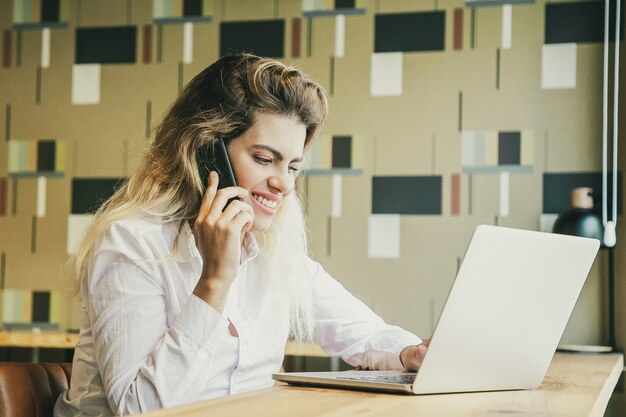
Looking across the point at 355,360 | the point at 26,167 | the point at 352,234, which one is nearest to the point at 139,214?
the point at 355,360

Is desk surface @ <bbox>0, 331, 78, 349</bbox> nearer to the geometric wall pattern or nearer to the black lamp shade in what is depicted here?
the geometric wall pattern

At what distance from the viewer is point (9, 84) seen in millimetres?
3719

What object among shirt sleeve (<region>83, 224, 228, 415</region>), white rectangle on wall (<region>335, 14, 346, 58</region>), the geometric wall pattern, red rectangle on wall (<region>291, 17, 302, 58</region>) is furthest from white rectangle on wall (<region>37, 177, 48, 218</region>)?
shirt sleeve (<region>83, 224, 228, 415</region>)

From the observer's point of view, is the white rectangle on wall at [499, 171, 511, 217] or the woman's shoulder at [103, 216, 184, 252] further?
the white rectangle on wall at [499, 171, 511, 217]

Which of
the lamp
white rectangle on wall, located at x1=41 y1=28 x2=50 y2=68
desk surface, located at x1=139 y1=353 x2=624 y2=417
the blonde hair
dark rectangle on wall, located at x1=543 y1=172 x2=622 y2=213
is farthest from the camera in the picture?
white rectangle on wall, located at x1=41 y1=28 x2=50 y2=68

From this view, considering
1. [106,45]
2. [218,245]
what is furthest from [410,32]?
[218,245]

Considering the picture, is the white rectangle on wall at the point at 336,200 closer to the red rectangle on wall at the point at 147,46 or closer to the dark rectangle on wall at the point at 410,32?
the dark rectangle on wall at the point at 410,32

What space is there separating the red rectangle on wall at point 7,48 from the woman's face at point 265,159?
7.33 ft

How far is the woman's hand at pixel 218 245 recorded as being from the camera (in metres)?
1.48

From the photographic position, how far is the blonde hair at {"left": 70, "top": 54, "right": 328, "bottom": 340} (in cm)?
178

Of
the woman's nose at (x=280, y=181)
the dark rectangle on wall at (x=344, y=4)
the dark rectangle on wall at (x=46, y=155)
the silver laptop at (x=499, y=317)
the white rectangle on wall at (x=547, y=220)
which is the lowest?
the silver laptop at (x=499, y=317)

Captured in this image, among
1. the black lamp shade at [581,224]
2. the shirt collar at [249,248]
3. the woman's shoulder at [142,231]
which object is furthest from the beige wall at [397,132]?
the woman's shoulder at [142,231]

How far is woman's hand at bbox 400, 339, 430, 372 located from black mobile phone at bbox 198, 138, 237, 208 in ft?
1.59

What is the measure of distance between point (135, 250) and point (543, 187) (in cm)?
201
